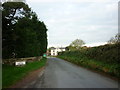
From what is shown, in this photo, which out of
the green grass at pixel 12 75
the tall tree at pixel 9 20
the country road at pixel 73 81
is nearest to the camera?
the country road at pixel 73 81

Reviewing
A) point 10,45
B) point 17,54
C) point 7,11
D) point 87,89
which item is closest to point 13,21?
point 7,11

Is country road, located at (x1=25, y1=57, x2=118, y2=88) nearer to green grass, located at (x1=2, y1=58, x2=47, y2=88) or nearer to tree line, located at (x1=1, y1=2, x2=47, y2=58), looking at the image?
green grass, located at (x1=2, y1=58, x2=47, y2=88)

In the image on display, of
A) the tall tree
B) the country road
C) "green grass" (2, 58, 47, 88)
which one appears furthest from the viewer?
the tall tree

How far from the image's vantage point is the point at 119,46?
14828 mm

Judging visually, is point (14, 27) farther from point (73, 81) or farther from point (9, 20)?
point (73, 81)

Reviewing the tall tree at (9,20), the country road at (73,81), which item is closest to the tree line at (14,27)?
the tall tree at (9,20)

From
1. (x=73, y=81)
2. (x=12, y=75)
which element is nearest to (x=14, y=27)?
(x=12, y=75)

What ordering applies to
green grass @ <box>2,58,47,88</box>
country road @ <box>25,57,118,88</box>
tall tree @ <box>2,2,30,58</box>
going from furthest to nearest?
tall tree @ <box>2,2,30,58</box>
green grass @ <box>2,58,47,88</box>
country road @ <box>25,57,118,88</box>

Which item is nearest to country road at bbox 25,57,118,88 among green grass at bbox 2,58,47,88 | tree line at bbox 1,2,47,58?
green grass at bbox 2,58,47,88

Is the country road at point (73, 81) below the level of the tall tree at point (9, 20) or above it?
below

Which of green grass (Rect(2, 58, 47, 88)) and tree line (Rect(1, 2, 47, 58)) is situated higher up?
tree line (Rect(1, 2, 47, 58))

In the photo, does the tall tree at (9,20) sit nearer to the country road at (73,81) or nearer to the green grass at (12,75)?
the green grass at (12,75)

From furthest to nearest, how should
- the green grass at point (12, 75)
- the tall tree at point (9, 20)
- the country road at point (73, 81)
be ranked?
the tall tree at point (9, 20), the green grass at point (12, 75), the country road at point (73, 81)

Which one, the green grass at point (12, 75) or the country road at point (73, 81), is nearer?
the country road at point (73, 81)
